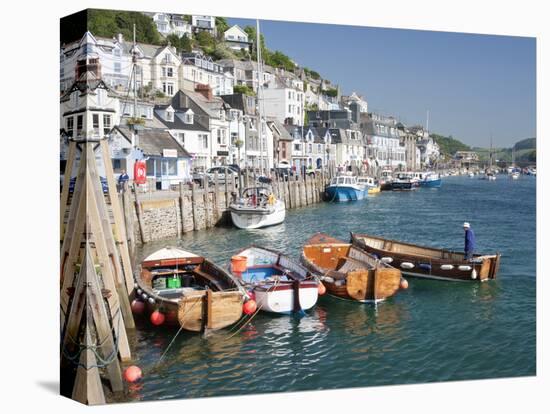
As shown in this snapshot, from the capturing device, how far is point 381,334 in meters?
12.5

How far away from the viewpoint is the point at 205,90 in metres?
17.5

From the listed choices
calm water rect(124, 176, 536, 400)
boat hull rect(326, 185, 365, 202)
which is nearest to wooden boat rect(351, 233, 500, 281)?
calm water rect(124, 176, 536, 400)

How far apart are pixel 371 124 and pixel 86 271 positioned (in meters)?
8.91

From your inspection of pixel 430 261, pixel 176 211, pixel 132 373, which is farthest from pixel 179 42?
pixel 132 373

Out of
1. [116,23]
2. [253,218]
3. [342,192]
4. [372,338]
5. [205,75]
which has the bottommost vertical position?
[372,338]

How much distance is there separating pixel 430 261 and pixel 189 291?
700 centimetres

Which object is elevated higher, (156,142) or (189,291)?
(156,142)

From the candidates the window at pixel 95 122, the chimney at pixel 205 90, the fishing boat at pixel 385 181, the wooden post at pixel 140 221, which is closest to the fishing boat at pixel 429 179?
the fishing boat at pixel 385 181

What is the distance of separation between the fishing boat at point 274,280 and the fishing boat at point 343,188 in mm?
11092

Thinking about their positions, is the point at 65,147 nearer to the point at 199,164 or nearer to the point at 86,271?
the point at 86,271

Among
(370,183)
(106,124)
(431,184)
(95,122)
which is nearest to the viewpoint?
(95,122)

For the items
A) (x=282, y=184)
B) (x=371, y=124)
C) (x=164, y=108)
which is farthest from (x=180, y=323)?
(x=282, y=184)

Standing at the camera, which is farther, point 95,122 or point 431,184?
point 431,184

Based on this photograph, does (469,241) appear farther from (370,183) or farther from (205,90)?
(370,183)
